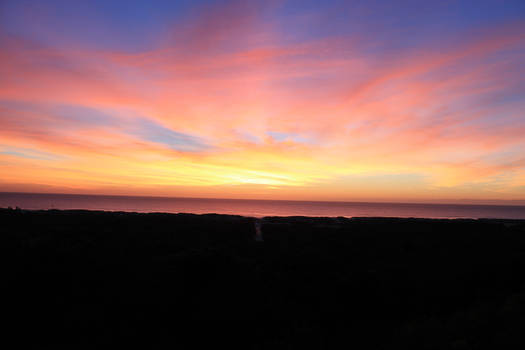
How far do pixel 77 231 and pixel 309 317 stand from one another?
69.4 feet

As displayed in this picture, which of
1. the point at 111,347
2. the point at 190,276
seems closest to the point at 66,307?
the point at 111,347

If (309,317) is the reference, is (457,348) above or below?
above

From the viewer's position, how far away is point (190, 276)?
12922 mm

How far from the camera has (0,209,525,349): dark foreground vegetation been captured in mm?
8320

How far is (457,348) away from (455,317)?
9.70 ft

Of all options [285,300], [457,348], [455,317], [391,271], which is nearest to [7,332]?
→ [285,300]

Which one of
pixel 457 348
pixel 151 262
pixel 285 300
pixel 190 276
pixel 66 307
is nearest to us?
pixel 457 348

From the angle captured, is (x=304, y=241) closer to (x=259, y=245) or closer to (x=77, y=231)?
(x=259, y=245)

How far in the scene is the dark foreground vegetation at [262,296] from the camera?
832 cm

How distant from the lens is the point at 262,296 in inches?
452

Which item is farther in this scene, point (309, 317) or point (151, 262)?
point (151, 262)

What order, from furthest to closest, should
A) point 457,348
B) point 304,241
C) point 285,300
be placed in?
point 304,241 → point 285,300 → point 457,348

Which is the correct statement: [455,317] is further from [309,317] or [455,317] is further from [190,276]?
[190,276]

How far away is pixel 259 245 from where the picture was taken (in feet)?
72.0
